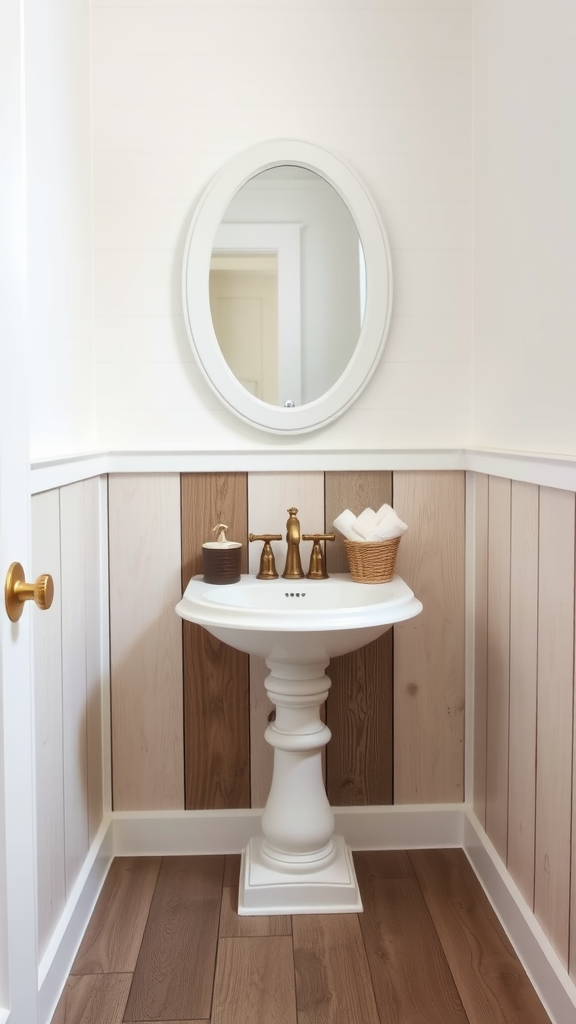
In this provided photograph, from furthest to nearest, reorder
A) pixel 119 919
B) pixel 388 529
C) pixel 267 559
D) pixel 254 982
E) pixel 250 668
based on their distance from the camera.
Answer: pixel 250 668 → pixel 267 559 → pixel 388 529 → pixel 119 919 → pixel 254 982

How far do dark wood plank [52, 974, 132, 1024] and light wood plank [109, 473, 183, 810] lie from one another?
1.96 ft

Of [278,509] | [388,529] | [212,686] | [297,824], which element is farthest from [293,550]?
[297,824]

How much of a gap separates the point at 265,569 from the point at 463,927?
0.92 meters

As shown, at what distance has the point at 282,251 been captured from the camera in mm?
2301

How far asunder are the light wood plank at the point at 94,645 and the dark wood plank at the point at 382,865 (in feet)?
2.16

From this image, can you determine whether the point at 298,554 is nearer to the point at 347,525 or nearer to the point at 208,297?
the point at 347,525

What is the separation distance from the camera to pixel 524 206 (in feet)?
6.29

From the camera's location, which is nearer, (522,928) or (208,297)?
(522,928)

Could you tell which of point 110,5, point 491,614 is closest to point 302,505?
point 491,614

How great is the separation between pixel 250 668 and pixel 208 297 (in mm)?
943

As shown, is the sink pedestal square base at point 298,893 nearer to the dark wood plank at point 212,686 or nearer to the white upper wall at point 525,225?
the dark wood plank at point 212,686

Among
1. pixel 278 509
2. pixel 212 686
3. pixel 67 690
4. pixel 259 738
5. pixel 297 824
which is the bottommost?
pixel 297 824

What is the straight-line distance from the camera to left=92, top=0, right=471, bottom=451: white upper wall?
7.52 feet

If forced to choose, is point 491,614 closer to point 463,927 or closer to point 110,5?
point 463,927
